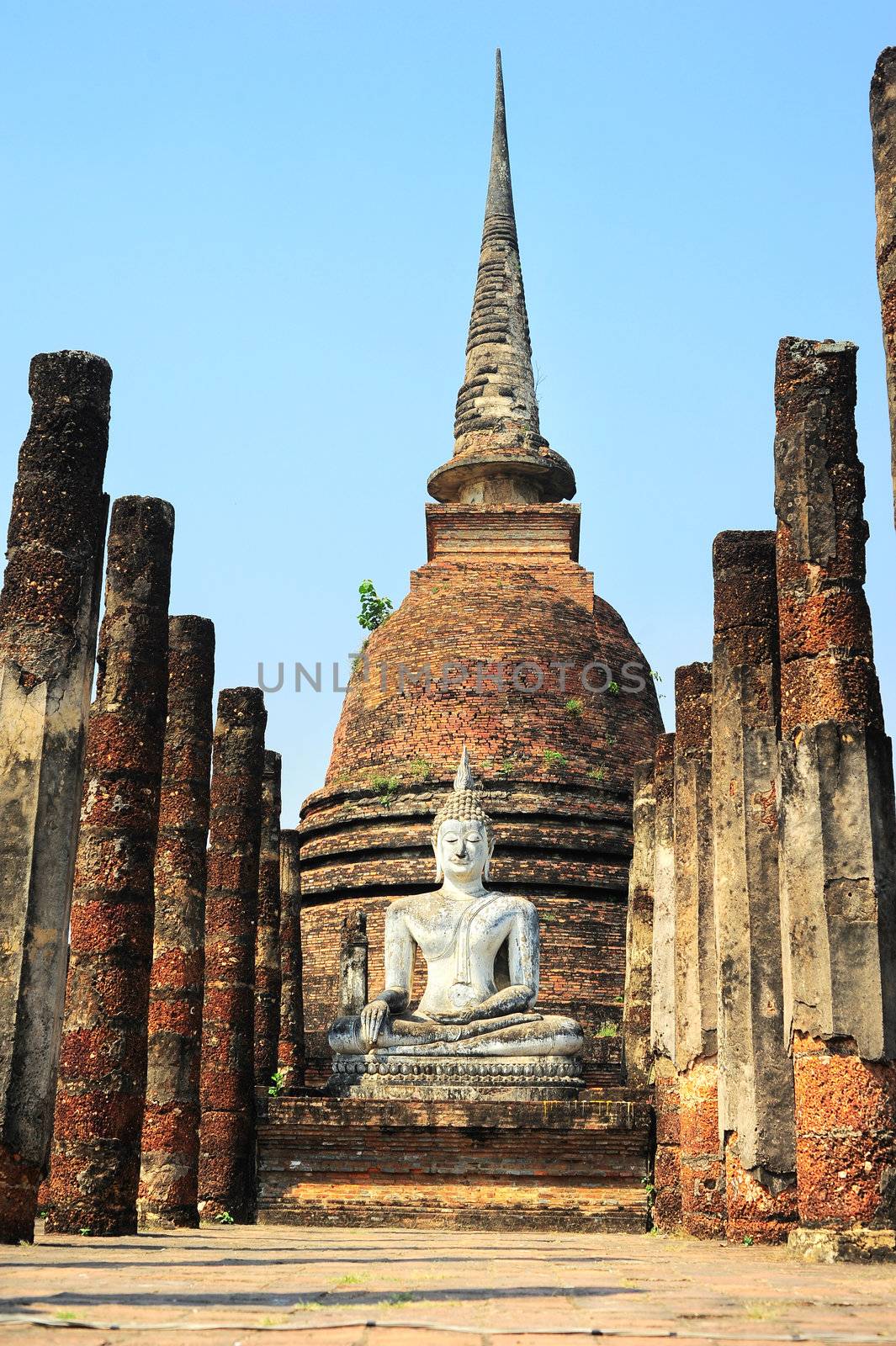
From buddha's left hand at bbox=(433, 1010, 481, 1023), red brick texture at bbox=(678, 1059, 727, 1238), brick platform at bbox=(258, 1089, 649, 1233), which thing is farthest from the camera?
buddha's left hand at bbox=(433, 1010, 481, 1023)

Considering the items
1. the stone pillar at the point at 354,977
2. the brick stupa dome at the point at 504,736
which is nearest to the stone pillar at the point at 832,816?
the stone pillar at the point at 354,977

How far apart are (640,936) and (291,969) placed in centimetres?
423

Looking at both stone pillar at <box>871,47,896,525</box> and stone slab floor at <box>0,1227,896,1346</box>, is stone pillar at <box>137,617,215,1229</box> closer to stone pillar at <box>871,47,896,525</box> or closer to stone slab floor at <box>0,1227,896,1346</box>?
stone slab floor at <box>0,1227,896,1346</box>

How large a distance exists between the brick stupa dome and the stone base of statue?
2.89m

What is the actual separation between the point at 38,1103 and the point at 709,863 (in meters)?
5.82

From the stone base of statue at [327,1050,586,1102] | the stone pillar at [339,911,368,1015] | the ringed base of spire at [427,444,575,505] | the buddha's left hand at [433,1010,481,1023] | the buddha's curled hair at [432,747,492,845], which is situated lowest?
the stone base of statue at [327,1050,586,1102]

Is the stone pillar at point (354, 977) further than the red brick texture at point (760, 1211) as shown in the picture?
Yes

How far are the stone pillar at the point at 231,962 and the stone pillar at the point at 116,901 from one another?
4.08 meters

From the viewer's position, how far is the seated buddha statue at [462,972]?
596 inches

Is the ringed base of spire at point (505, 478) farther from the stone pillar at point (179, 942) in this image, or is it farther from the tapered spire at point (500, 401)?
the stone pillar at point (179, 942)

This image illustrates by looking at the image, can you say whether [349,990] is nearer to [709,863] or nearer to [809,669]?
[709,863]

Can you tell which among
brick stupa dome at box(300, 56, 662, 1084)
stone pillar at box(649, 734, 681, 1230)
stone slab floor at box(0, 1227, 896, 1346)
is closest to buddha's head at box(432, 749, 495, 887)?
stone pillar at box(649, 734, 681, 1230)

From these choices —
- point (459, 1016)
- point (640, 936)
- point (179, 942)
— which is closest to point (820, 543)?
point (179, 942)

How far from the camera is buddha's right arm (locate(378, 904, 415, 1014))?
53.6ft
